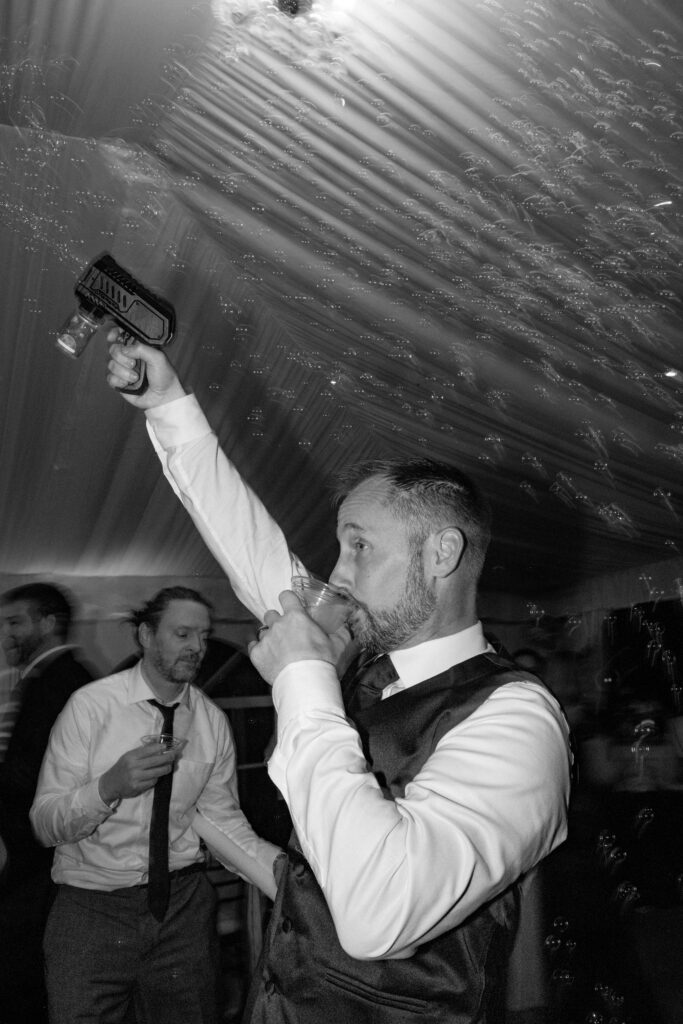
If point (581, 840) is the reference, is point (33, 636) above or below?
above

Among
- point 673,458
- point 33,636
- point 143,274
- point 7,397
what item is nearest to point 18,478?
point 7,397

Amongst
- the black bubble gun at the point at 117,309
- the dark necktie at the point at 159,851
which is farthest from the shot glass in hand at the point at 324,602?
the dark necktie at the point at 159,851

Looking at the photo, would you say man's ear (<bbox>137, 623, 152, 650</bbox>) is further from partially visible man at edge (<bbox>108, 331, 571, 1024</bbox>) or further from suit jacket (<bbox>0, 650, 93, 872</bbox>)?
partially visible man at edge (<bbox>108, 331, 571, 1024</bbox>)

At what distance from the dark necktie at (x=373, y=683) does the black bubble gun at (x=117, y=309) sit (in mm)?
512

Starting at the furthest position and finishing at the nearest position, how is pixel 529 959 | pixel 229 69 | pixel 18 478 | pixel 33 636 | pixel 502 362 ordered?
pixel 529 959 → pixel 33 636 → pixel 18 478 → pixel 502 362 → pixel 229 69

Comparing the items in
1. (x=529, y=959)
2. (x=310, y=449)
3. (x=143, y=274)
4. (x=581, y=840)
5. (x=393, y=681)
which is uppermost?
(x=143, y=274)

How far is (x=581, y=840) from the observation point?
406 cm

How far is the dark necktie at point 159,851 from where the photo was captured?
1.93 metres

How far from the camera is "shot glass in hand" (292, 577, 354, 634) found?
3.06ft

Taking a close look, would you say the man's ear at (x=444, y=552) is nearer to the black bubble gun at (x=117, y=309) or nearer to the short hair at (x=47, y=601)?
the black bubble gun at (x=117, y=309)

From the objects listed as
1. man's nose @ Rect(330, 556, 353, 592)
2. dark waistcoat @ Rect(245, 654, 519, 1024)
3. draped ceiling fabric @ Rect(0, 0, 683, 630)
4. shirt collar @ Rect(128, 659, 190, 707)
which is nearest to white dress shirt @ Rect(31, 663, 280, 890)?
shirt collar @ Rect(128, 659, 190, 707)

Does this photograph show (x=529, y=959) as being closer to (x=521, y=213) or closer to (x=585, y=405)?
(x=585, y=405)

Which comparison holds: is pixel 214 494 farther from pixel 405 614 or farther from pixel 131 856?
pixel 131 856

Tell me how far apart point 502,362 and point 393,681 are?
4.84 feet
